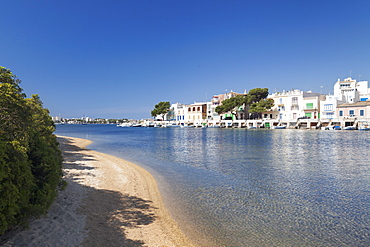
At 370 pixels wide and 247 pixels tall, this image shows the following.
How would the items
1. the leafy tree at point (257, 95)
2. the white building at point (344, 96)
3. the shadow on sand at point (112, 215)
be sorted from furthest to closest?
1. the leafy tree at point (257, 95)
2. the white building at point (344, 96)
3. the shadow on sand at point (112, 215)

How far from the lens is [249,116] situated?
98750mm

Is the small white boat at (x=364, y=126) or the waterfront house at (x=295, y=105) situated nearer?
the small white boat at (x=364, y=126)

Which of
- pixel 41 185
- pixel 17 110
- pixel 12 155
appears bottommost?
pixel 41 185

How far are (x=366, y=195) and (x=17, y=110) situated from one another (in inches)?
535

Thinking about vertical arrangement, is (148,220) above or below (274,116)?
below

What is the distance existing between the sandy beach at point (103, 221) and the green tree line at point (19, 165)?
2.00 ft

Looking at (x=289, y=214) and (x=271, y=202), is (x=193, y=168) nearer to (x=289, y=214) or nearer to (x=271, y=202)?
(x=271, y=202)

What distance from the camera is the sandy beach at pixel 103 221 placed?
5578 mm

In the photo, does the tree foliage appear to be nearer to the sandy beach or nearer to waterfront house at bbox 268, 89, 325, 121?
waterfront house at bbox 268, 89, 325, 121

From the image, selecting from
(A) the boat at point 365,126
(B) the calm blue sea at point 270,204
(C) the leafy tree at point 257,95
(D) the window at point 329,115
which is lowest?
(B) the calm blue sea at point 270,204

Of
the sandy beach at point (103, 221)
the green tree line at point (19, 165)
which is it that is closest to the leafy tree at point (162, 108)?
the sandy beach at point (103, 221)

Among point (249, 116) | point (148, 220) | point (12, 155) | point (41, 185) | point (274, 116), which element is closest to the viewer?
point (12, 155)

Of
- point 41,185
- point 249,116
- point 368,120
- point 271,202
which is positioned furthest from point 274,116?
point 41,185

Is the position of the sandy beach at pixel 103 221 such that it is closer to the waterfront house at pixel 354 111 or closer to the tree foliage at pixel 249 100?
the waterfront house at pixel 354 111
